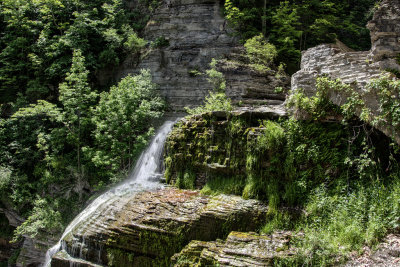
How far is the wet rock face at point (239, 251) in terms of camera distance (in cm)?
634

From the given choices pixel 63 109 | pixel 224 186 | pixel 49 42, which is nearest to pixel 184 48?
pixel 63 109

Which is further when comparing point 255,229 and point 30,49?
point 30,49

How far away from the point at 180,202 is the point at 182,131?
301 centimetres

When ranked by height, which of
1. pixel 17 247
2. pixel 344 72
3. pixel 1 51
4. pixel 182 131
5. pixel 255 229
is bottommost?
pixel 17 247

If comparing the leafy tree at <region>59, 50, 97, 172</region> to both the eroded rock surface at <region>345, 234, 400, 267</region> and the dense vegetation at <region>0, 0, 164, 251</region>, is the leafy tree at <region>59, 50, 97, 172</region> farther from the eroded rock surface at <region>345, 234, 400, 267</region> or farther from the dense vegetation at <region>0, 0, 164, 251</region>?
the eroded rock surface at <region>345, 234, 400, 267</region>

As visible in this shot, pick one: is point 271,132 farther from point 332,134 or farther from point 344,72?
point 344,72

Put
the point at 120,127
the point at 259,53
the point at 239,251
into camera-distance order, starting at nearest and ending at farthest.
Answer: the point at 239,251
the point at 120,127
the point at 259,53

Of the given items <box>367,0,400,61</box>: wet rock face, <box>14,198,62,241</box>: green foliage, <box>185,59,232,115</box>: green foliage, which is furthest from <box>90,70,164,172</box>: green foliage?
<box>367,0,400,61</box>: wet rock face

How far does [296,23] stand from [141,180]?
10.4 m

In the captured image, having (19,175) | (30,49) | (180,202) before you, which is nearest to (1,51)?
(30,49)

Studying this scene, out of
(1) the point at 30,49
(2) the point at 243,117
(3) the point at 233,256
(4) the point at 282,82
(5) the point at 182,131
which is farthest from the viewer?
(1) the point at 30,49

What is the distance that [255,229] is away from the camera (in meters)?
7.66

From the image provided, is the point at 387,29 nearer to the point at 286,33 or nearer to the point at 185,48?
the point at 286,33

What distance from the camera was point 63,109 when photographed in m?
16.7
